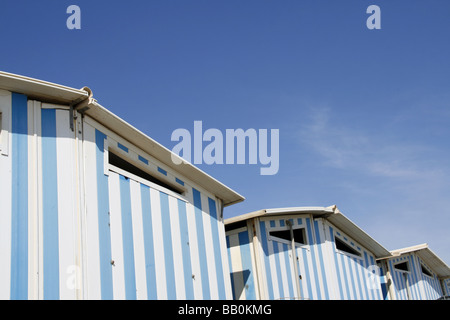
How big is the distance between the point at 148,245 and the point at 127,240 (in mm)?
461

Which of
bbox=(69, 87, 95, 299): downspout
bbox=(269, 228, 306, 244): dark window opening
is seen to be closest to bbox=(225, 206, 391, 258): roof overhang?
bbox=(269, 228, 306, 244): dark window opening

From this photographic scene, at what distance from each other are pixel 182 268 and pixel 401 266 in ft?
41.3

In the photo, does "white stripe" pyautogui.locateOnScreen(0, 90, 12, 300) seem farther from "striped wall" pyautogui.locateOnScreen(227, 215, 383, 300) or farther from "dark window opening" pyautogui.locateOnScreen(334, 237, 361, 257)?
"dark window opening" pyautogui.locateOnScreen(334, 237, 361, 257)

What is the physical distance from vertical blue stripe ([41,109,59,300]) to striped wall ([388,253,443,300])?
11.8 m

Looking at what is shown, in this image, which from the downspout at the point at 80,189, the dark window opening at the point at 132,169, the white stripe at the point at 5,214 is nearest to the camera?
the white stripe at the point at 5,214

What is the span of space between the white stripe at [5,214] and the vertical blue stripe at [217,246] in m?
4.13

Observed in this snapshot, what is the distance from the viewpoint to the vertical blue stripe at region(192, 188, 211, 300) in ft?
27.6

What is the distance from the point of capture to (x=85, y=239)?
20.5 ft

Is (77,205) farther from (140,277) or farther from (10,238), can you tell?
(140,277)

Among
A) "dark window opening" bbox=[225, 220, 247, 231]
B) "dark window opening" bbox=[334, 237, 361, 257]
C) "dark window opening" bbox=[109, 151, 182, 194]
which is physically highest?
"dark window opening" bbox=[109, 151, 182, 194]

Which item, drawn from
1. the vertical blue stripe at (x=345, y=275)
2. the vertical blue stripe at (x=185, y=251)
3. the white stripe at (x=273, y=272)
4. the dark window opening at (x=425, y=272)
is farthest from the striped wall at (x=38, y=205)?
the dark window opening at (x=425, y=272)

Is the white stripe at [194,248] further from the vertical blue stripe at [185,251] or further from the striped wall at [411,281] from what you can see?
the striped wall at [411,281]

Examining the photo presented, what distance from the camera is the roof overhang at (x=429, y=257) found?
1603 centimetres

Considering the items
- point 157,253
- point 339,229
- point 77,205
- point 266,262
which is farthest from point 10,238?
point 339,229
